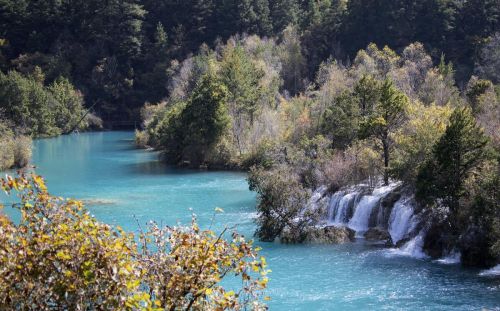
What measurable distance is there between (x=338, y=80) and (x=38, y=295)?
6381 centimetres

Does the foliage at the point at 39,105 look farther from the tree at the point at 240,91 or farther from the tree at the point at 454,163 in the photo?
the tree at the point at 454,163

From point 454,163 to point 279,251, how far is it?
10203 mm

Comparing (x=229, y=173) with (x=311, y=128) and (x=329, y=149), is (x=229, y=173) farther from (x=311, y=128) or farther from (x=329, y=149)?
(x=329, y=149)

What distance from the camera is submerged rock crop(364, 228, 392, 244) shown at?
37406 millimetres

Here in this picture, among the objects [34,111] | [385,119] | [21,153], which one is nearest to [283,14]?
[34,111]

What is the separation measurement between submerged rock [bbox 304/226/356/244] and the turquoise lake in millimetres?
919

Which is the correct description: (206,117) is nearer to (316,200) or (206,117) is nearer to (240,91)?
(240,91)

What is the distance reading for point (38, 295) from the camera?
8.48m

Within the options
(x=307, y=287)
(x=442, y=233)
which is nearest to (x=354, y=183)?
(x=442, y=233)

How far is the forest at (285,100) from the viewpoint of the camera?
33.3m

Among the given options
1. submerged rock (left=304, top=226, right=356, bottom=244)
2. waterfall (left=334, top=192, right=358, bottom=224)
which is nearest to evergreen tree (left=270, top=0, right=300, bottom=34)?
waterfall (left=334, top=192, right=358, bottom=224)

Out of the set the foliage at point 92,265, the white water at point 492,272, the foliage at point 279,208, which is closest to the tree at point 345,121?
the foliage at point 279,208

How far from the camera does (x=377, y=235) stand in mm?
37781

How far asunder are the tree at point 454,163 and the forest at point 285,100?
0.07 m
